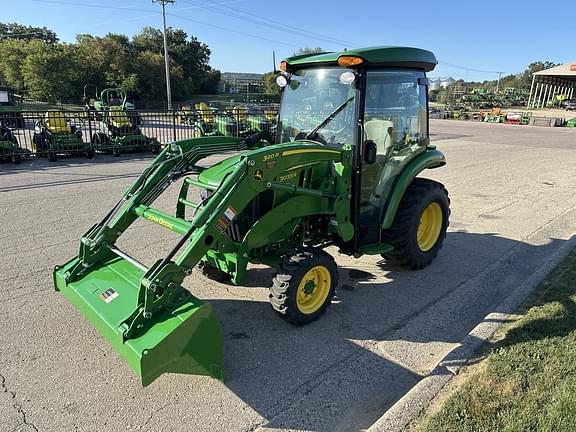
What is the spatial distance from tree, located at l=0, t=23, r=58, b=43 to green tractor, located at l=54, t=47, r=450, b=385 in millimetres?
85056

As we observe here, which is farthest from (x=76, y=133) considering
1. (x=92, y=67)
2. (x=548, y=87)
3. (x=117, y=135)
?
(x=548, y=87)

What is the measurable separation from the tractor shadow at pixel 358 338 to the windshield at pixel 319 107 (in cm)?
156

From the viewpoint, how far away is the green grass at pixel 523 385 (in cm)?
256

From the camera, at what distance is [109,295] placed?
3.25 meters

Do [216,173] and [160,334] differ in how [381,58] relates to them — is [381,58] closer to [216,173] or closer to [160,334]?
[216,173]

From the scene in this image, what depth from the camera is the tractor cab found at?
4016mm

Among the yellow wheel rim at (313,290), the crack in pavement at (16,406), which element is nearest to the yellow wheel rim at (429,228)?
the yellow wheel rim at (313,290)

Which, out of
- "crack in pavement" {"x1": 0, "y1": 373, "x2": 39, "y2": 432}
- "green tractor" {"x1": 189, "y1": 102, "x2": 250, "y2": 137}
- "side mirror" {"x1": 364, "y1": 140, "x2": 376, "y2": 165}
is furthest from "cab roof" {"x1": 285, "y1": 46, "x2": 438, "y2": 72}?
"green tractor" {"x1": 189, "y1": 102, "x2": 250, "y2": 137}

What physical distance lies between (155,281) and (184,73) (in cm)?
5800

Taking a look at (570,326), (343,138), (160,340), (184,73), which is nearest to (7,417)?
(160,340)

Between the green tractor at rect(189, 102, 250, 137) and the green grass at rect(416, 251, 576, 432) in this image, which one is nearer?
the green grass at rect(416, 251, 576, 432)

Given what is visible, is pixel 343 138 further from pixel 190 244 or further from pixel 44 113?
pixel 44 113

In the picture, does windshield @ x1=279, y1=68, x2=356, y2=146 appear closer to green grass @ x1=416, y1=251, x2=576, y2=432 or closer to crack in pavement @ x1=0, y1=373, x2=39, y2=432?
green grass @ x1=416, y1=251, x2=576, y2=432

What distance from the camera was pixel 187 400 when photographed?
2857mm
